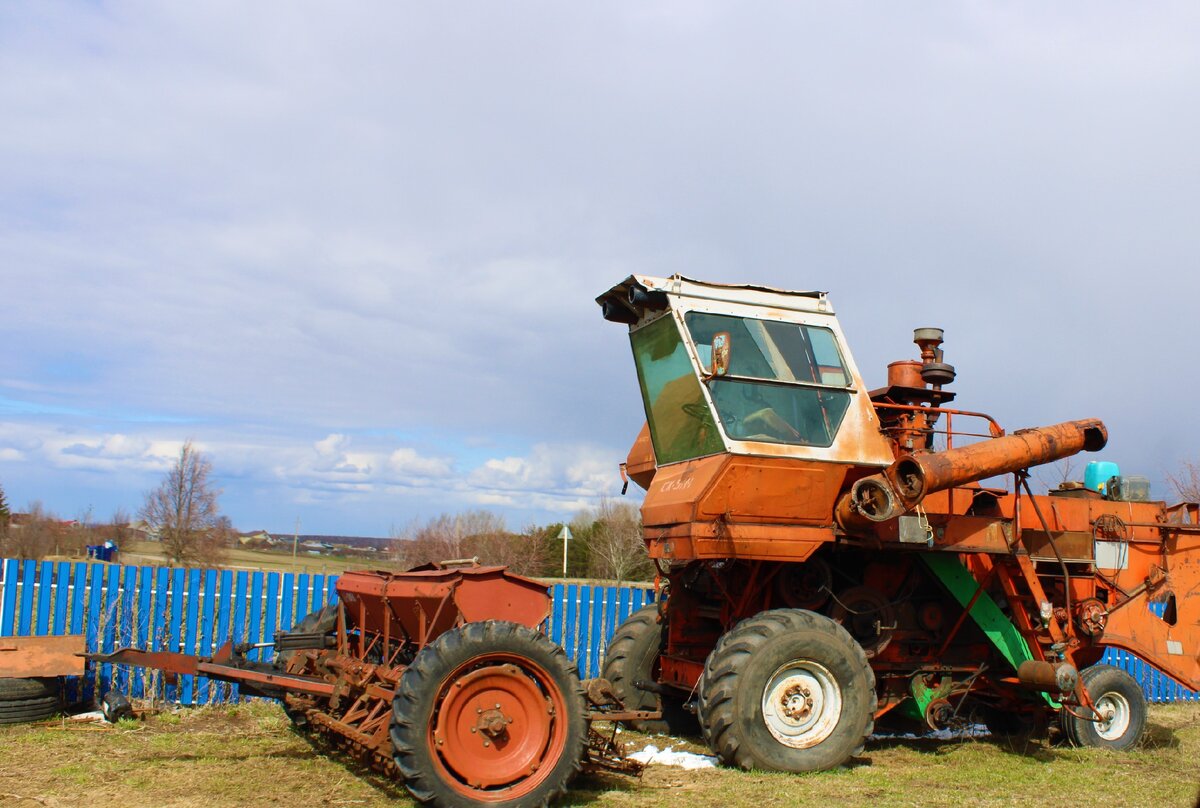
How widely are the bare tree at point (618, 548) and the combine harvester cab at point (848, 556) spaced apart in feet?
88.9

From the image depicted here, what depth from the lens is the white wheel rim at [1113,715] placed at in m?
9.63

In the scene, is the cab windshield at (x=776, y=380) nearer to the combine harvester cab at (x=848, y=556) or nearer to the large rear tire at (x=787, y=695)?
the combine harvester cab at (x=848, y=556)

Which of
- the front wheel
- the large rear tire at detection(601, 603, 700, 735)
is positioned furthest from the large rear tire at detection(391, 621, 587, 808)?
the front wheel

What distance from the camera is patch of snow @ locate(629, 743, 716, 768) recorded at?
25.2 feet

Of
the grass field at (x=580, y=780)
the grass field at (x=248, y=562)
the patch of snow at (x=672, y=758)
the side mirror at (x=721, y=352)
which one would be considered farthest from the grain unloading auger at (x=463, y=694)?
the grass field at (x=248, y=562)

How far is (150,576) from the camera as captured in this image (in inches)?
432

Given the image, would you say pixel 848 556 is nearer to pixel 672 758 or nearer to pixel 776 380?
pixel 776 380

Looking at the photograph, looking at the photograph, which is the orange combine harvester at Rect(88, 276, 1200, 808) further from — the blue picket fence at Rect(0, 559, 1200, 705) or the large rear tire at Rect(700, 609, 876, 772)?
the blue picket fence at Rect(0, 559, 1200, 705)

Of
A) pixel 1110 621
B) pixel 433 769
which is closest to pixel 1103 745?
pixel 1110 621

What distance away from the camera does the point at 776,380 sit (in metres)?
8.23

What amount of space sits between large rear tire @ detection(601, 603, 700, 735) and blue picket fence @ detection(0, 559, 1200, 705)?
78cm

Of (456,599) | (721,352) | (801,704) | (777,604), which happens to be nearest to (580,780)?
(456,599)

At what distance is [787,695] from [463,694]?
267cm

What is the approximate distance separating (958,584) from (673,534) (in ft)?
9.58
